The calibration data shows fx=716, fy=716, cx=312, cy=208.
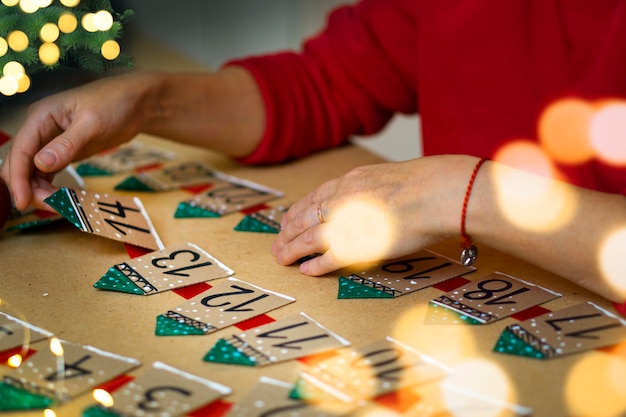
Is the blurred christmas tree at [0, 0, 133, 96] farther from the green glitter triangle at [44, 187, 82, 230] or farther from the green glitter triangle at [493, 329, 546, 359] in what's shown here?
the green glitter triangle at [493, 329, 546, 359]

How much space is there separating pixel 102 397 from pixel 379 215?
14.9 inches

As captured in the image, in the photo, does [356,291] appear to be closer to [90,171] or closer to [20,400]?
[20,400]

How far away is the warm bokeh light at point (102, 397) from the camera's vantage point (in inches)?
24.0

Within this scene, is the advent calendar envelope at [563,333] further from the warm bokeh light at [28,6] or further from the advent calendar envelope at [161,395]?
the warm bokeh light at [28,6]

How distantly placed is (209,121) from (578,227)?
0.64 m

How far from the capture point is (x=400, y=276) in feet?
2.78

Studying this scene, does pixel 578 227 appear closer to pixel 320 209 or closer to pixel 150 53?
pixel 320 209

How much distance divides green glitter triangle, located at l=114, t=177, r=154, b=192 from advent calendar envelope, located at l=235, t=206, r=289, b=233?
0.64 ft

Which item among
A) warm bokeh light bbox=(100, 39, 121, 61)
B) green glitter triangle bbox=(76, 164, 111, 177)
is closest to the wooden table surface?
green glitter triangle bbox=(76, 164, 111, 177)

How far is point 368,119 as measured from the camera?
4.34 feet

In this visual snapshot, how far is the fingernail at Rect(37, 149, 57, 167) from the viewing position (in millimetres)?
942

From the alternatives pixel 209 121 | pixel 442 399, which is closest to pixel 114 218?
pixel 209 121

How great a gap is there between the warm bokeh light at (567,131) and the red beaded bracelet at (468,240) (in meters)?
0.25

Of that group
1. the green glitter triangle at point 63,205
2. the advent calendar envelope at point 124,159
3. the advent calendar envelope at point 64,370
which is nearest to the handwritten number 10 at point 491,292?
the advent calendar envelope at point 64,370
